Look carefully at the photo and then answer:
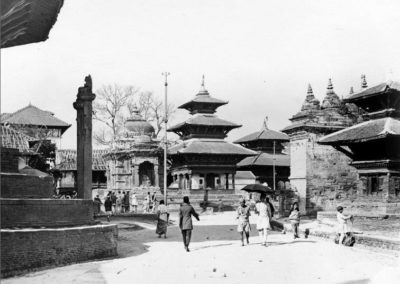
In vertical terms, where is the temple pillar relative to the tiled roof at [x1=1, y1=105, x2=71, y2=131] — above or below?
below

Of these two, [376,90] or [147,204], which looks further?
[147,204]

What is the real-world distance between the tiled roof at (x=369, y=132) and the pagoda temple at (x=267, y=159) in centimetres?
1818

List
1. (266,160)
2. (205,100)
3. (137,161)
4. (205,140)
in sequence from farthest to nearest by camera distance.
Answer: (266,160) → (205,100) → (205,140) → (137,161)

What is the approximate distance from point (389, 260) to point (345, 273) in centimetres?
258

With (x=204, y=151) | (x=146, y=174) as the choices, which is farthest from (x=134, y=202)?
(x=204, y=151)

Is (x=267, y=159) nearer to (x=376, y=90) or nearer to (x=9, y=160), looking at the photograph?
(x=376, y=90)

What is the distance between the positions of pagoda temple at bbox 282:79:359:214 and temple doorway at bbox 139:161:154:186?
1137 centimetres

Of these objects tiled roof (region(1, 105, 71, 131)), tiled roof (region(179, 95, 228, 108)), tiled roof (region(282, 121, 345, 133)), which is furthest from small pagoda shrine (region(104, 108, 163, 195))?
tiled roof (region(1, 105, 71, 131))

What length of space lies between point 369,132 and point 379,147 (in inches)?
31.5

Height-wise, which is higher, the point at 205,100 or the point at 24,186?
the point at 205,100

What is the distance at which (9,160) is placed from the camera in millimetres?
12992

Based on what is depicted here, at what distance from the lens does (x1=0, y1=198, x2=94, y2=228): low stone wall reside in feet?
37.5

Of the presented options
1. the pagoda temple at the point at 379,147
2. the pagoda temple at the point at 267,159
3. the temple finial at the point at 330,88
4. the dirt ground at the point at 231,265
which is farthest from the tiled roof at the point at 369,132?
the pagoda temple at the point at 267,159

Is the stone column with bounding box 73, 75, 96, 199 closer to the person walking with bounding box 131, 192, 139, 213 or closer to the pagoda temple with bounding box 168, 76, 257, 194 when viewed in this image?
the person walking with bounding box 131, 192, 139, 213
